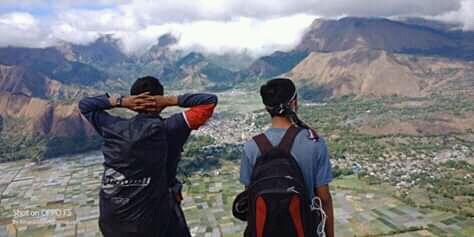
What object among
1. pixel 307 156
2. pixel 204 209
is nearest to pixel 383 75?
pixel 204 209

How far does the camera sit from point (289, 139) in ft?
11.3

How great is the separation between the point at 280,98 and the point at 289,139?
12.6 inches

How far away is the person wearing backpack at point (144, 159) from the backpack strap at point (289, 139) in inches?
27.4

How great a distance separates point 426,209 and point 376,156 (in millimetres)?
19004

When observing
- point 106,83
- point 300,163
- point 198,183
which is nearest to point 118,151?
point 300,163

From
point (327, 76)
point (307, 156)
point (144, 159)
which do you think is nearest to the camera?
point (307, 156)

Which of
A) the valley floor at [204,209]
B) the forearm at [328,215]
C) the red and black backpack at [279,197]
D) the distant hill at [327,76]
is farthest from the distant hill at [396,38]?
the red and black backpack at [279,197]

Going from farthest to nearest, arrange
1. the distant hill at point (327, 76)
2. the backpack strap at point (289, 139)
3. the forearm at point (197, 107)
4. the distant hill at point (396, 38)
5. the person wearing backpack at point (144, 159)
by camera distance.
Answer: the distant hill at point (396, 38) < the distant hill at point (327, 76) < the forearm at point (197, 107) < the person wearing backpack at point (144, 159) < the backpack strap at point (289, 139)

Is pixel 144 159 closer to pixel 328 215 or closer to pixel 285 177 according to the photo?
pixel 285 177

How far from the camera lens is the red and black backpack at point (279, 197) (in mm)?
3252

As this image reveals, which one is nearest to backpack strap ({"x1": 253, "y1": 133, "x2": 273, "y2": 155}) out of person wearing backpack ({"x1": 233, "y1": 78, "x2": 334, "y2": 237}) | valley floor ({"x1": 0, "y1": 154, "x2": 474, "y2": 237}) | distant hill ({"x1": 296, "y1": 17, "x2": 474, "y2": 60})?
person wearing backpack ({"x1": 233, "y1": 78, "x2": 334, "y2": 237})

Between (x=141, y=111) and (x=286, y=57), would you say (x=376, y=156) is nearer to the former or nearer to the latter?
(x=141, y=111)

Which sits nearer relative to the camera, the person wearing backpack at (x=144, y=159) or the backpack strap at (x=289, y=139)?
the backpack strap at (x=289, y=139)

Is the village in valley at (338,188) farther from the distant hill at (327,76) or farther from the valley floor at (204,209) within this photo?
the distant hill at (327,76)
